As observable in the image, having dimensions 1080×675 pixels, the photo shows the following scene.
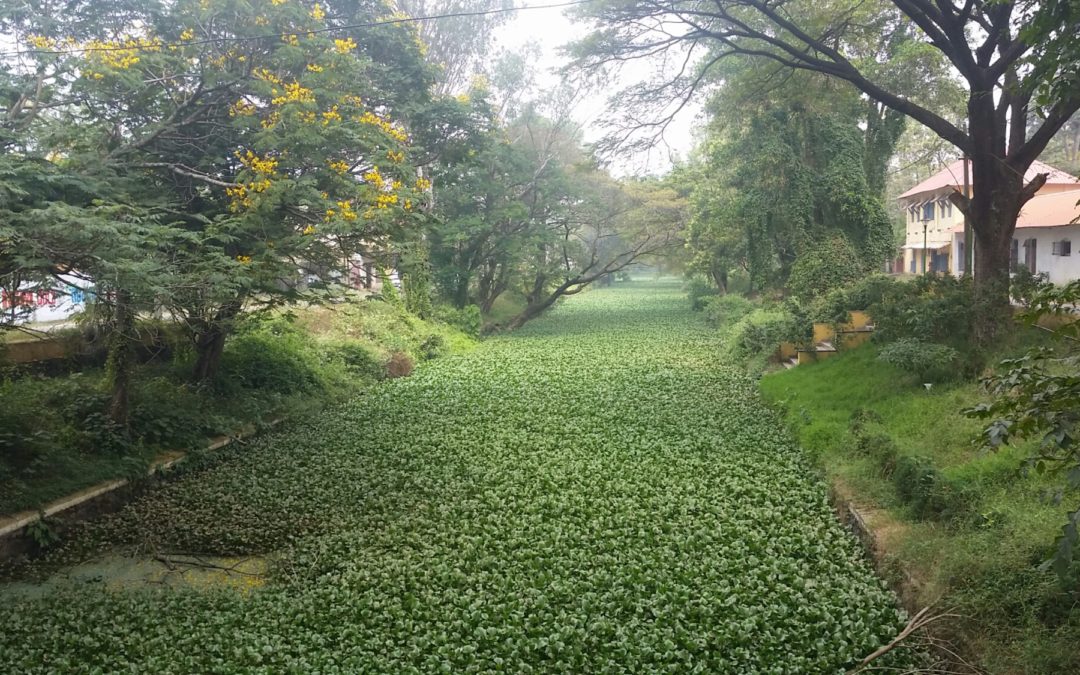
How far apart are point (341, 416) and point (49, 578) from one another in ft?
17.5

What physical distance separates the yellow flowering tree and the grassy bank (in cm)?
589

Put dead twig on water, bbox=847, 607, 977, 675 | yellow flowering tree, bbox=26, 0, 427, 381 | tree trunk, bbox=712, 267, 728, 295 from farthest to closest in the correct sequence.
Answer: tree trunk, bbox=712, 267, 728, 295
yellow flowering tree, bbox=26, 0, 427, 381
dead twig on water, bbox=847, 607, 977, 675

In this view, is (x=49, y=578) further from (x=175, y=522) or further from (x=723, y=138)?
(x=723, y=138)

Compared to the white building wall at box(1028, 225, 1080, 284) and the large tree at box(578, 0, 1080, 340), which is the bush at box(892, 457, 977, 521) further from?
the white building wall at box(1028, 225, 1080, 284)

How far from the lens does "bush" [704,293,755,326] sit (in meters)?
21.4

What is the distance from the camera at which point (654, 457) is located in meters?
8.77

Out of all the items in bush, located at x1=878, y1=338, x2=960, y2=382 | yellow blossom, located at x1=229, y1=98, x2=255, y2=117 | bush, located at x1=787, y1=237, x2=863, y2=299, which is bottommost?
bush, located at x1=878, y1=338, x2=960, y2=382

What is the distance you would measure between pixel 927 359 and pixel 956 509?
3.49 m

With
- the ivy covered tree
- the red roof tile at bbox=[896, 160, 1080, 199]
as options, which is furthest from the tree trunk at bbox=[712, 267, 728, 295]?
the ivy covered tree

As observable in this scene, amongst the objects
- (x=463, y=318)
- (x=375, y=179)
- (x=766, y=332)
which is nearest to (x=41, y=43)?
(x=375, y=179)

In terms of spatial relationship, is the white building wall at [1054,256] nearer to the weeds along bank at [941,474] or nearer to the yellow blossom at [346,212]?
the weeds along bank at [941,474]

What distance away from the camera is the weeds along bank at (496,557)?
4676mm

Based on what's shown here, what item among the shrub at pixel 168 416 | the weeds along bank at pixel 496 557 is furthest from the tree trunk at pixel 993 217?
the shrub at pixel 168 416

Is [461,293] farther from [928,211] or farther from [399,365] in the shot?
[928,211]
